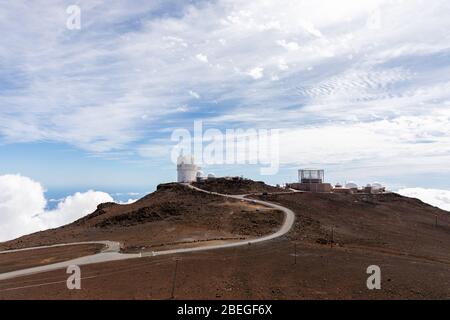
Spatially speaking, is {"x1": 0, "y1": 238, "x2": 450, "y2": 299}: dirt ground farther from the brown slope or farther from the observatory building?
the observatory building

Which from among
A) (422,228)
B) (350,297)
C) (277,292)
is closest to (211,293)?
(277,292)

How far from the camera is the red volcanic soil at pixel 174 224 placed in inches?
1668

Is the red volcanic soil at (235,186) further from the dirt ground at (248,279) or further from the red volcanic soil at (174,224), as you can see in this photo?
the dirt ground at (248,279)

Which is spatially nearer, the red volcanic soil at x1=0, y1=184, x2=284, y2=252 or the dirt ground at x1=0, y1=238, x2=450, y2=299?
the dirt ground at x1=0, y1=238, x2=450, y2=299

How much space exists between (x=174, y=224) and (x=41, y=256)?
18266 millimetres

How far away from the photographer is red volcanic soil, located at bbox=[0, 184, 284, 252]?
42375 mm

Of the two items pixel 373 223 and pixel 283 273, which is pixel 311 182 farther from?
pixel 283 273

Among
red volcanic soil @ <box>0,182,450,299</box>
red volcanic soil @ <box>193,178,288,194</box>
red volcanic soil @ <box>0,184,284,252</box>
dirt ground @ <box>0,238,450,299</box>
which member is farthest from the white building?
dirt ground @ <box>0,238,450,299</box>

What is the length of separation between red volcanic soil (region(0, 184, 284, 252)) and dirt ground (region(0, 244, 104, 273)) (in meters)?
4.08

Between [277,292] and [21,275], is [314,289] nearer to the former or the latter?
[277,292]

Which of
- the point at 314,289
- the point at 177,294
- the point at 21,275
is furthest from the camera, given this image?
the point at 21,275

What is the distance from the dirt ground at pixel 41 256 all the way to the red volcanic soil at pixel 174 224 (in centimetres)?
408

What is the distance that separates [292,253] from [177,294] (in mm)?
14558

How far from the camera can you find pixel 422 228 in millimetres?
57062
